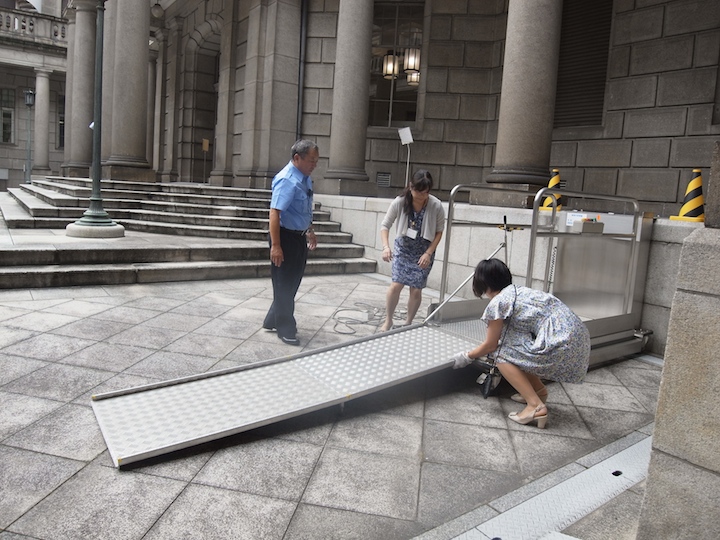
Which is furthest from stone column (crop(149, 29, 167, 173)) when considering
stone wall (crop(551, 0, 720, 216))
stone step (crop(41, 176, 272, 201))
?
stone wall (crop(551, 0, 720, 216))

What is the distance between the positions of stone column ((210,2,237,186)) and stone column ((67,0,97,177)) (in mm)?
5865

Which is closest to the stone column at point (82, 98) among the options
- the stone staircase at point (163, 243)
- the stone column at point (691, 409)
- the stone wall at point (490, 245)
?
the stone staircase at point (163, 243)

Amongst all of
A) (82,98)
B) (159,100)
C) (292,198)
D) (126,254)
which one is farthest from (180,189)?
(159,100)

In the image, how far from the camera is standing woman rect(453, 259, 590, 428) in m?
3.98

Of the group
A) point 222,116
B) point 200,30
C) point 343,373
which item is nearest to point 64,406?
point 343,373

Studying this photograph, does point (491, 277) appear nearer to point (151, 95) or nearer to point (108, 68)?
point (108, 68)

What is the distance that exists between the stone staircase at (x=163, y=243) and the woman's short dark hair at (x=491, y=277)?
537cm

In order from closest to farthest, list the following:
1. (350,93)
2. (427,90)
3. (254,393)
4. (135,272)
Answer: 1. (254,393)
2. (135,272)
3. (350,93)
4. (427,90)

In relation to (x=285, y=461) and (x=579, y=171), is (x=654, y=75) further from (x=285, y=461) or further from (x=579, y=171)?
(x=285, y=461)

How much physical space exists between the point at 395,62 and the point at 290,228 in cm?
1123

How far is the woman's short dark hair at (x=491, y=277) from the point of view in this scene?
13.5ft

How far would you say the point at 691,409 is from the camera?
2264 millimetres

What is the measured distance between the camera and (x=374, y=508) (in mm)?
2908

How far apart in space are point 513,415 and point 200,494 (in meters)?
2.23
